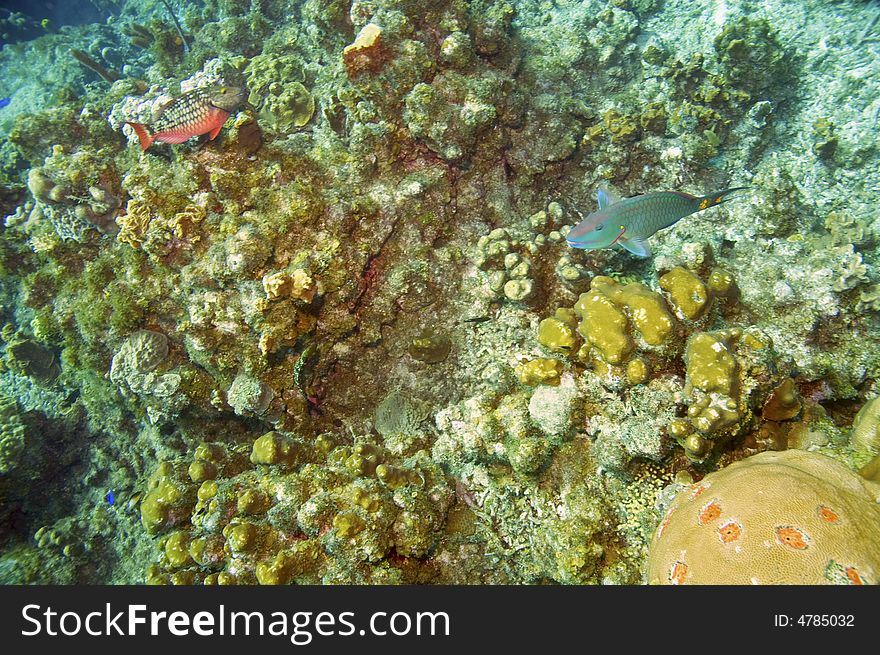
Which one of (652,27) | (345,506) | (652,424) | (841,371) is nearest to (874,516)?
(652,424)

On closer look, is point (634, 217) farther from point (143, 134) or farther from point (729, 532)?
point (143, 134)

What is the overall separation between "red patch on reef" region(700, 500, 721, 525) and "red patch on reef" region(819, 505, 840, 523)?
1.45 feet

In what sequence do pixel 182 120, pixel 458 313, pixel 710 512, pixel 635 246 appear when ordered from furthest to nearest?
pixel 458 313 < pixel 182 120 < pixel 635 246 < pixel 710 512

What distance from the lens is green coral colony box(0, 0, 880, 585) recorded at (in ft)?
9.58

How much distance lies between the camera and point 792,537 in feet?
7.09

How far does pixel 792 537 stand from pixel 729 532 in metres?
0.27

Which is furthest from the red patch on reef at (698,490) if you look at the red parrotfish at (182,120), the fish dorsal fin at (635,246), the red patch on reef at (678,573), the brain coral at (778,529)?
the red parrotfish at (182,120)

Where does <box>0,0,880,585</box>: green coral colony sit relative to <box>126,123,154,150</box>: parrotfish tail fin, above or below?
below

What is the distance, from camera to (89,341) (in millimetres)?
4508

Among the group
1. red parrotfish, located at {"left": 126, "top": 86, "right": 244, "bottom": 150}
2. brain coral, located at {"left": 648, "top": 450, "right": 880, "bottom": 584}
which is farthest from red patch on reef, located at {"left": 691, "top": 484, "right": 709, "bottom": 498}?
red parrotfish, located at {"left": 126, "top": 86, "right": 244, "bottom": 150}

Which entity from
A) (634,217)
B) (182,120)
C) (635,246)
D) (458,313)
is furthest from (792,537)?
(182,120)

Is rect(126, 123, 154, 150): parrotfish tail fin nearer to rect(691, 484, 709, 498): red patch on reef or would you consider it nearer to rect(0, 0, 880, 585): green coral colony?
rect(0, 0, 880, 585): green coral colony

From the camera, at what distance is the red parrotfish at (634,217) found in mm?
2723

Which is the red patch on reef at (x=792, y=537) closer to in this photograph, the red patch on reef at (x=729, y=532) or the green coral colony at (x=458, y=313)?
the green coral colony at (x=458, y=313)
